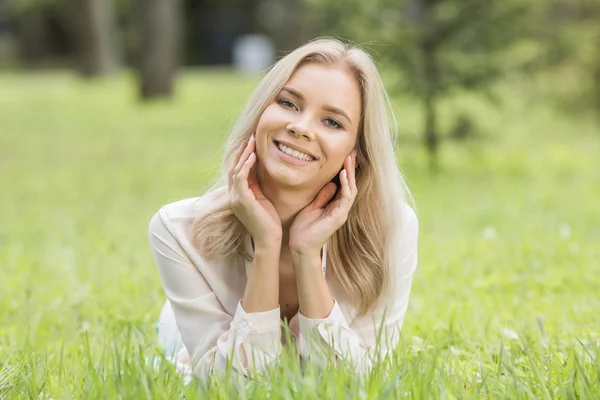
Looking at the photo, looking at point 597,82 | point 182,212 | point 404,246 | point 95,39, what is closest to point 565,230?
point 404,246

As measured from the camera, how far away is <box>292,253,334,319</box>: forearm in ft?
9.66

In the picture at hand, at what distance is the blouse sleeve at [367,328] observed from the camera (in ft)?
9.62

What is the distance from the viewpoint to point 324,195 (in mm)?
3133

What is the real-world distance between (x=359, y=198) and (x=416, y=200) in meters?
5.45

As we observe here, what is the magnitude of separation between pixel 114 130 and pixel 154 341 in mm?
11648

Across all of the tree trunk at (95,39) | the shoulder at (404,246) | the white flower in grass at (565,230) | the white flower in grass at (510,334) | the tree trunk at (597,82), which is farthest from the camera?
the tree trunk at (95,39)

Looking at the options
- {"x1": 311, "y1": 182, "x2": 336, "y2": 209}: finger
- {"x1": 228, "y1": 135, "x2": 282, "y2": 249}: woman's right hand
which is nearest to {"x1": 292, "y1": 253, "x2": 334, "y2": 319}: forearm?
{"x1": 228, "y1": 135, "x2": 282, "y2": 249}: woman's right hand

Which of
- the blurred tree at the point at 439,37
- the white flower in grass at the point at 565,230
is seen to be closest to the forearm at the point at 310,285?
the white flower in grass at the point at 565,230

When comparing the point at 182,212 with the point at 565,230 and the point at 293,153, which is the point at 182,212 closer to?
the point at 293,153

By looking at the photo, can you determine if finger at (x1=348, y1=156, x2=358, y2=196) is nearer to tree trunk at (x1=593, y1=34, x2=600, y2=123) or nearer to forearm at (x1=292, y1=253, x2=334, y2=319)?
forearm at (x1=292, y1=253, x2=334, y2=319)

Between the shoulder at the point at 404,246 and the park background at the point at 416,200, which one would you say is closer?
the park background at the point at 416,200

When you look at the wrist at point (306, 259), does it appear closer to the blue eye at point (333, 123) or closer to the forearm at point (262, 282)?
the forearm at point (262, 282)

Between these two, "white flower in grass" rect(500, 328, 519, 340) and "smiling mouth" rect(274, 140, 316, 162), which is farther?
"white flower in grass" rect(500, 328, 519, 340)

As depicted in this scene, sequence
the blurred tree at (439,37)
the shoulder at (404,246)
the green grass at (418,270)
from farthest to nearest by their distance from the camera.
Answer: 1. the blurred tree at (439,37)
2. the shoulder at (404,246)
3. the green grass at (418,270)
